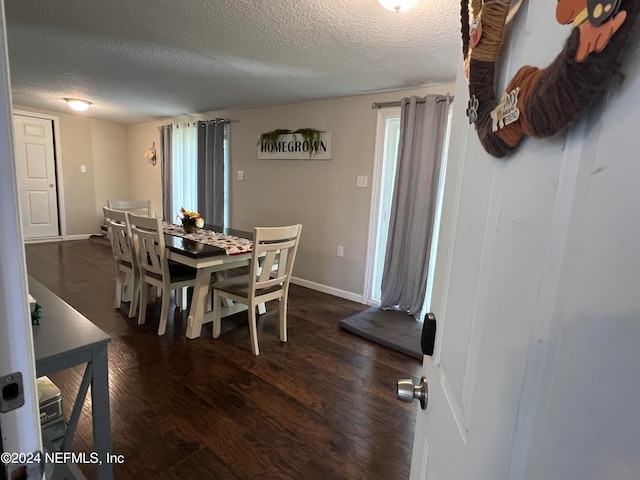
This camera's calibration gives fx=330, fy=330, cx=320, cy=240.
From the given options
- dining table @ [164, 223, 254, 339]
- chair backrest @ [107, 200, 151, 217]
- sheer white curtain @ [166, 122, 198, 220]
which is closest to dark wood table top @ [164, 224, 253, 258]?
dining table @ [164, 223, 254, 339]

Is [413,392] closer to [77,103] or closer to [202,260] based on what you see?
[202,260]

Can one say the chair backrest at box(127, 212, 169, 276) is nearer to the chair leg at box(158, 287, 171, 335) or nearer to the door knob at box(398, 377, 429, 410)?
the chair leg at box(158, 287, 171, 335)

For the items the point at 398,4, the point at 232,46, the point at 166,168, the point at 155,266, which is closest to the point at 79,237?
the point at 166,168

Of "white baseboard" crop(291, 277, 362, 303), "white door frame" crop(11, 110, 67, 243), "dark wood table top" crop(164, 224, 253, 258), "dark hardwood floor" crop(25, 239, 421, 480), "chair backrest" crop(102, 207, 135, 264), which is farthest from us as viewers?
"white door frame" crop(11, 110, 67, 243)

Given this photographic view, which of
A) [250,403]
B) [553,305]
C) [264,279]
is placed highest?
[553,305]

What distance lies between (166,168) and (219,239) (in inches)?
124

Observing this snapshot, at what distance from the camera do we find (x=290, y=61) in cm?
249

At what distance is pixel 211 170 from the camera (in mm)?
4617

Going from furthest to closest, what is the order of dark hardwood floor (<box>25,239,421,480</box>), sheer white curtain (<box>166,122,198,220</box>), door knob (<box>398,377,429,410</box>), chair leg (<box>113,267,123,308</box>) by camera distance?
sheer white curtain (<box>166,122,198,220</box>) → chair leg (<box>113,267,123,308</box>) → dark hardwood floor (<box>25,239,421,480</box>) → door knob (<box>398,377,429,410</box>)

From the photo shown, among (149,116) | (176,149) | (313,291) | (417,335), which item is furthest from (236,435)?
(149,116)

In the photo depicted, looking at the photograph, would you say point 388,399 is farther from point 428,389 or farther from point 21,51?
point 21,51

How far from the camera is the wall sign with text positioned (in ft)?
11.8

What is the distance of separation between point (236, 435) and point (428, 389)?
1.30 m

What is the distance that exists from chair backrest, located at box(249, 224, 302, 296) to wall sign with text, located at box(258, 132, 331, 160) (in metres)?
1.47
